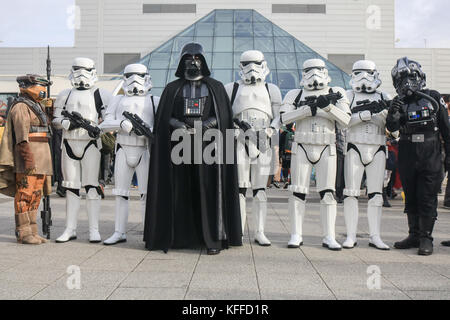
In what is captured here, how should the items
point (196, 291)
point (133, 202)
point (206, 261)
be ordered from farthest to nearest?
point (133, 202) → point (206, 261) → point (196, 291)

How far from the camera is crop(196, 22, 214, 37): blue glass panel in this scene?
23875mm

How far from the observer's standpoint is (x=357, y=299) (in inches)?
116

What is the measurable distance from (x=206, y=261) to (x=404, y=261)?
6.34 ft

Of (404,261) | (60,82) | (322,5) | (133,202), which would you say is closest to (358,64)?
(404,261)

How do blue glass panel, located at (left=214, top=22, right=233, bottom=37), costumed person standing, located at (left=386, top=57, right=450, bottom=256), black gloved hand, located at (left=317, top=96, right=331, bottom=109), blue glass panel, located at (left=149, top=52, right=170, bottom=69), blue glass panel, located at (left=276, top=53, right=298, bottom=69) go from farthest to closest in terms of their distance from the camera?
1. blue glass panel, located at (left=214, top=22, right=233, bottom=37)
2. blue glass panel, located at (left=149, top=52, right=170, bottom=69)
3. blue glass panel, located at (left=276, top=53, right=298, bottom=69)
4. costumed person standing, located at (left=386, top=57, right=450, bottom=256)
5. black gloved hand, located at (left=317, top=96, right=331, bottom=109)

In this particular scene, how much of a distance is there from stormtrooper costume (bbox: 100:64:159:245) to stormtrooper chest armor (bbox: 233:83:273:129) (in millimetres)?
999

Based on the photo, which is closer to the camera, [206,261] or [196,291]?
[196,291]

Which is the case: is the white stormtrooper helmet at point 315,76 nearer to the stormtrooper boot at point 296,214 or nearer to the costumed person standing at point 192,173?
the costumed person standing at point 192,173

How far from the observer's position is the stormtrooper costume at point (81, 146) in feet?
16.6

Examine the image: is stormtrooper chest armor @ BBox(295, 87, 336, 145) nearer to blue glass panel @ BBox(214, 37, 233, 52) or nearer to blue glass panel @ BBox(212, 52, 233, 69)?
blue glass panel @ BBox(212, 52, 233, 69)

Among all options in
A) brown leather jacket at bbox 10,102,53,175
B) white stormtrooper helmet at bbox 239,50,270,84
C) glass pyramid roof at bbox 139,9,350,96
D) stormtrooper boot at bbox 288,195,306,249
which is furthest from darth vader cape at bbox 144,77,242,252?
glass pyramid roof at bbox 139,9,350,96

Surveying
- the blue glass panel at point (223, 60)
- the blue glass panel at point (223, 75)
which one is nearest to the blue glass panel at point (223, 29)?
the blue glass panel at point (223, 60)

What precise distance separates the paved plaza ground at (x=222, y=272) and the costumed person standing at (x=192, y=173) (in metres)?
0.24
